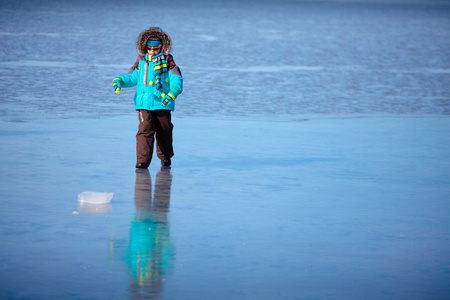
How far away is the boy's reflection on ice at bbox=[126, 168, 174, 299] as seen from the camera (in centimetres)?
516

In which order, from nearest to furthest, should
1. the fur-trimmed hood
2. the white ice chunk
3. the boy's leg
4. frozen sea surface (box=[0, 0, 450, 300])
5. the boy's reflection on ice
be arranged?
the boy's reflection on ice < frozen sea surface (box=[0, 0, 450, 300]) < the white ice chunk < the boy's leg < the fur-trimmed hood

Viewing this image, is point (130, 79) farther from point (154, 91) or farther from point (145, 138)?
point (145, 138)

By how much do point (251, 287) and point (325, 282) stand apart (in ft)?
1.45

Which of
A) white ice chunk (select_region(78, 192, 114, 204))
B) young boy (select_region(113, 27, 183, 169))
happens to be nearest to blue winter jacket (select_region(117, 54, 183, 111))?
young boy (select_region(113, 27, 183, 169))

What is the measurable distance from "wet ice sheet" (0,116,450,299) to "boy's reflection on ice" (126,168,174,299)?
0.01 m

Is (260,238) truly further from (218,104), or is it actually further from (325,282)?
(218,104)

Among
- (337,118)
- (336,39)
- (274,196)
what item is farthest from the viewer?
(336,39)

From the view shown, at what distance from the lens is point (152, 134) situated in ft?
28.8

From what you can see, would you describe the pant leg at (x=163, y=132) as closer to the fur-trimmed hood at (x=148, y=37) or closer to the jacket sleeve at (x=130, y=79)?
the jacket sleeve at (x=130, y=79)

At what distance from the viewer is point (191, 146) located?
998 centimetres

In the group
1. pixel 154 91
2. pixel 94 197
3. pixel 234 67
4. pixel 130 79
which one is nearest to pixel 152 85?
pixel 154 91

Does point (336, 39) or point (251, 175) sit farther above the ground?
point (336, 39)

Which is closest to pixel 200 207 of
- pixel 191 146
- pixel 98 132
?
pixel 191 146

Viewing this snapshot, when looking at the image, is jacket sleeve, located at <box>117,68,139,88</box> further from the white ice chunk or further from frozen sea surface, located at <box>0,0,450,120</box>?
frozen sea surface, located at <box>0,0,450,120</box>
